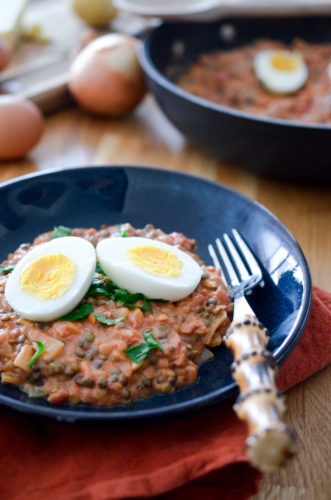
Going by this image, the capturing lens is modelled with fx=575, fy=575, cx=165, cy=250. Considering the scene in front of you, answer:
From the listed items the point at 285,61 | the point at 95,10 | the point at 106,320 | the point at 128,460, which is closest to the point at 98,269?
the point at 106,320

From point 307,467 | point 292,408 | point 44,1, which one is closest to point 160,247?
point 292,408

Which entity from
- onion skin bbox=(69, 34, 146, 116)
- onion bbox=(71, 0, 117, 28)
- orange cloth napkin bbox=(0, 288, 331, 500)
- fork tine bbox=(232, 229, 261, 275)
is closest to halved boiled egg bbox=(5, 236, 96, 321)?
orange cloth napkin bbox=(0, 288, 331, 500)

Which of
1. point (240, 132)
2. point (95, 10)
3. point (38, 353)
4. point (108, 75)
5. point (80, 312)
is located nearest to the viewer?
point (38, 353)

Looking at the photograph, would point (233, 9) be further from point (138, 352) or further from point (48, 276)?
point (138, 352)

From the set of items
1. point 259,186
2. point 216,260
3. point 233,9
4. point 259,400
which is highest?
point 259,400

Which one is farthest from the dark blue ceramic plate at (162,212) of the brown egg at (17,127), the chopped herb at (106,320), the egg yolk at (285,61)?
the egg yolk at (285,61)

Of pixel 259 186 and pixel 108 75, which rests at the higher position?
pixel 108 75

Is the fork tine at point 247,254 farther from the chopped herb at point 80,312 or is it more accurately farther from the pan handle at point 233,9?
the pan handle at point 233,9
